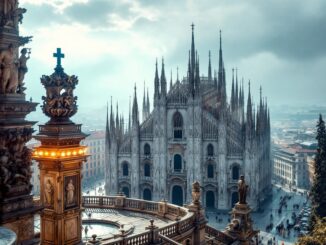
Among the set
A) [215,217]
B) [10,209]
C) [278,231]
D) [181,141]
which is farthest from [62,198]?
[181,141]

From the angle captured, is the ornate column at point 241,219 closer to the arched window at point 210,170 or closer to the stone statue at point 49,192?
the stone statue at point 49,192

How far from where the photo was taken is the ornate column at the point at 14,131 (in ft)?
36.1

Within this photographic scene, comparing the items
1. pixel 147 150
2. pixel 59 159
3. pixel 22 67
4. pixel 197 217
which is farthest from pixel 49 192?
pixel 147 150

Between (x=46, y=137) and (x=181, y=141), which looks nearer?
(x=46, y=137)

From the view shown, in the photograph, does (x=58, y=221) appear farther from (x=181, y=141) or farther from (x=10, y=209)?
(x=181, y=141)

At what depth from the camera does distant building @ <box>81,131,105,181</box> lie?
103625 mm

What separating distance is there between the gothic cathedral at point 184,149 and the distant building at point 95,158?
3683cm

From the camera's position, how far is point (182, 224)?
18.6 metres

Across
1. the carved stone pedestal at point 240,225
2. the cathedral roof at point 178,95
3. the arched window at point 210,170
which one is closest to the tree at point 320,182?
the carved stone pedestal at point 240,225

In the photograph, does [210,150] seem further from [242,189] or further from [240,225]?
[242,189]

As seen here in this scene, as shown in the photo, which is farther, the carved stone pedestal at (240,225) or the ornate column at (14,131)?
the carved stone pedestal at (240,225)

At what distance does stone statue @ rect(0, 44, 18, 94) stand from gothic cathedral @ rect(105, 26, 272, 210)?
51.1 m

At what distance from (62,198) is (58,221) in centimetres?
63

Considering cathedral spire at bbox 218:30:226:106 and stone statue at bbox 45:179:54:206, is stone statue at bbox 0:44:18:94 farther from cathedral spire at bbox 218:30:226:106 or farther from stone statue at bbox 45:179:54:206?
cathedral spire at bbox 218:30:226:106
